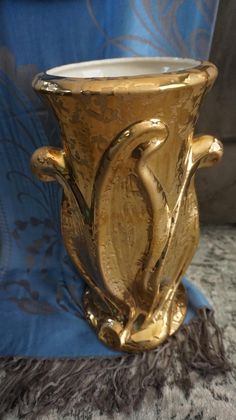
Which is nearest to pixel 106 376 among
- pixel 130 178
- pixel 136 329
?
pixel 136 329

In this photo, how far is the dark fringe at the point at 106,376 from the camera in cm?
57

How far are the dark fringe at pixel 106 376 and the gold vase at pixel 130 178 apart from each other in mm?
29

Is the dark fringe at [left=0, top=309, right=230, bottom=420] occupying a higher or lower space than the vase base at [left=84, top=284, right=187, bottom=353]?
lower

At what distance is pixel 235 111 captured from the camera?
2.77 ft

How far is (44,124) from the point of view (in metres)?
0.70

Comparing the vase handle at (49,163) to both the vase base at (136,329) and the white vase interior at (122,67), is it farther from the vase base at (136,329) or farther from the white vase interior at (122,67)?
the vase base at (136,329)

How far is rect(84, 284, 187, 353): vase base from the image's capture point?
2.03ft

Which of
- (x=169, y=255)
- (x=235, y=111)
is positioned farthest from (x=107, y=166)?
(x=235, y=111)

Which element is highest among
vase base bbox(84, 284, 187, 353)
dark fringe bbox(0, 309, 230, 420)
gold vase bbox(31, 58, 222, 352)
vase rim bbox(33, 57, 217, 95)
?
vase rim bbox(33, 57, 217, 95)

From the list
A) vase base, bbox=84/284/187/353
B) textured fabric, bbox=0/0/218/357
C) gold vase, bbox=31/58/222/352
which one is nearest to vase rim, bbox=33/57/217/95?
gold vase, bbox=31/58/222/352

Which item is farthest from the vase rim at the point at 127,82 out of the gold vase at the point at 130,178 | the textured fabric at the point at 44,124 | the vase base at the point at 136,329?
the vase base at the point at 136,329

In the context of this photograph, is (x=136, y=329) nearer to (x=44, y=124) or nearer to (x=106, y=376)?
→ (x=106, y=376)

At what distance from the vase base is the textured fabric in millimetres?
27

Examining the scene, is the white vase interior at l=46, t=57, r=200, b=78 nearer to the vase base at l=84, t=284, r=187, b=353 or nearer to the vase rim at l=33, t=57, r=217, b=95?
the vase rim at l=33, t=57, r=217, b=95
